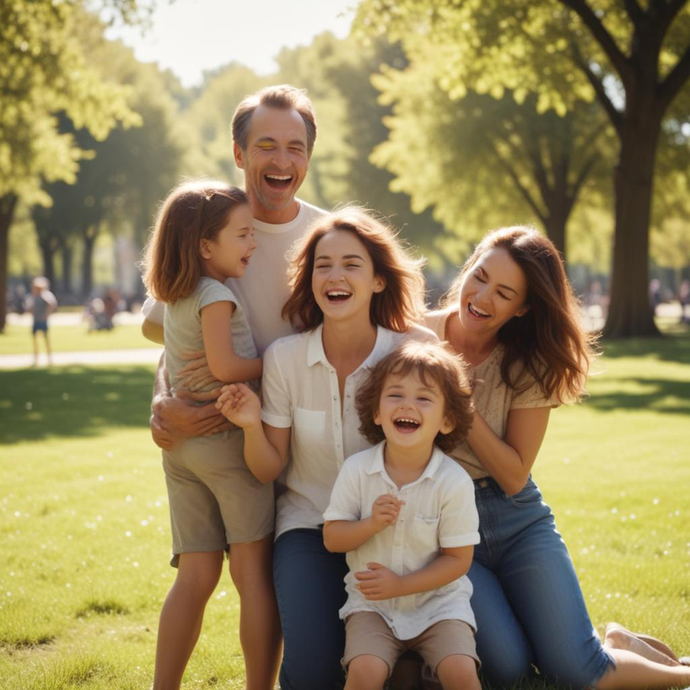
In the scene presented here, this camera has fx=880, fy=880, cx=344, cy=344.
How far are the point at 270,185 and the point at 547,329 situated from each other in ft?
5.05

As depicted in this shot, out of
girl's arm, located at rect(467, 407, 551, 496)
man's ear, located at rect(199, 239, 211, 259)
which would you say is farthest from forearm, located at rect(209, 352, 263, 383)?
girl's arm, located at rect(467, 407, 551, 496)

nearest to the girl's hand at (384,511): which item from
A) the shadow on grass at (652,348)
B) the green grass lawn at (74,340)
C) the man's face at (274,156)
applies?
the man's face at (274,156)

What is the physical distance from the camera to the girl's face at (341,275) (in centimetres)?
389

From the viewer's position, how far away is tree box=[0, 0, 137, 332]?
18484mm

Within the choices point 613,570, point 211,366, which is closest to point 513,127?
point 613,570

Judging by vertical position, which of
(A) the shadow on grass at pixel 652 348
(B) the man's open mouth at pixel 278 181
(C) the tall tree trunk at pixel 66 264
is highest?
(C) the tall tree trunk at pixel 66 264

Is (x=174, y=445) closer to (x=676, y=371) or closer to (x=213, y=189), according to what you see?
(x=213, y=189)

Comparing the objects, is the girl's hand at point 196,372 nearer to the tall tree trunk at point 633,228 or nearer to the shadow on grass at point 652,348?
the shadow on grass at point 652,348

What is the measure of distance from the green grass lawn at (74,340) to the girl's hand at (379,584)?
1883cm

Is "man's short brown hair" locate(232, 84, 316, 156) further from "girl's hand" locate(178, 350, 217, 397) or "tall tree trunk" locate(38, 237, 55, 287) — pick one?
"tall tree trunk" locate(38, 237, 55, 287)

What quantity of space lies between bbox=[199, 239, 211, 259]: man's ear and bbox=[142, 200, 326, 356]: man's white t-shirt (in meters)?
0.35

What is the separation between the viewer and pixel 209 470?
154 inches

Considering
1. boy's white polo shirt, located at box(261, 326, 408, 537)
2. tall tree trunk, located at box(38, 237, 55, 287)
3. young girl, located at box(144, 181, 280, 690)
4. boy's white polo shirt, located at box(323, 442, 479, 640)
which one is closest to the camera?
boy's white polo shirt, located at box(323, 442, 479, 640)

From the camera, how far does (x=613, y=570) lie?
19.0 feet
